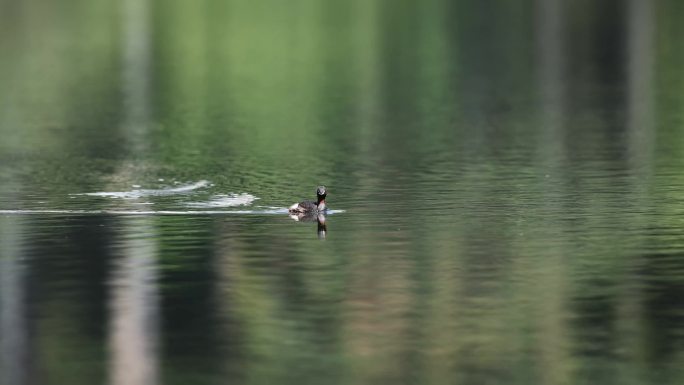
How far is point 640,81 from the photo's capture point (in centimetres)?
6719

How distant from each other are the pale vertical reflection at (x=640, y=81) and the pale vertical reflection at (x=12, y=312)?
52.6 ft

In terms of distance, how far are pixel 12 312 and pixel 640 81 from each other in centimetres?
4484

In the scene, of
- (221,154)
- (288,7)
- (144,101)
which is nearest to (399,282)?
(221,154)

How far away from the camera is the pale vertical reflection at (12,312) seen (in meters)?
21.8

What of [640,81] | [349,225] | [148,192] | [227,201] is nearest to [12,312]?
[349,225]

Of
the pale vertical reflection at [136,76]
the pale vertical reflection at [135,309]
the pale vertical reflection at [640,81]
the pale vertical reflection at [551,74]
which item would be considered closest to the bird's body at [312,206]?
the pale vertical reflection at [135,309]

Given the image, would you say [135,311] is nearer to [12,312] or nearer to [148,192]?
[12,312]

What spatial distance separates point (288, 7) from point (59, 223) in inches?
3892

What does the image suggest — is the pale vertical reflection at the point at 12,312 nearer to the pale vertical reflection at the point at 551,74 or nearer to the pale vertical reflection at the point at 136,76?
the pale vertical reflection at the point at 551,74

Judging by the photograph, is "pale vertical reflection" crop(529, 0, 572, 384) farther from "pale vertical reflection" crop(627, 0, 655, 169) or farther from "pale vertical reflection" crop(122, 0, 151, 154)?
"pale vertical reflection" crop(122, 0, 151, 154)

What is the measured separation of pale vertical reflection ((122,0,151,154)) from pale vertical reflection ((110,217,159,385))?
59.1 feet

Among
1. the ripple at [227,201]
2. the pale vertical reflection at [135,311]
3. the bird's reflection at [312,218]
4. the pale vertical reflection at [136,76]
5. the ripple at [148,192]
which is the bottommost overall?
the pale vertical reflection at [135,311]

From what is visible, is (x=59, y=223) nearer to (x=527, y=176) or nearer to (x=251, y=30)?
(x=527, y=176)

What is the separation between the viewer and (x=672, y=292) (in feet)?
84.3
